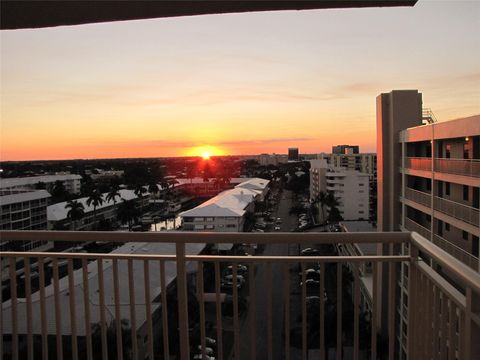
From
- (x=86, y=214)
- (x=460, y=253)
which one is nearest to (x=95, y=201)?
(x=86, y=214)

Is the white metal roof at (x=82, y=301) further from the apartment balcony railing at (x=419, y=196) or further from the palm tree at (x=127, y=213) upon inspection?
the palm tree at (x=127, y=213)

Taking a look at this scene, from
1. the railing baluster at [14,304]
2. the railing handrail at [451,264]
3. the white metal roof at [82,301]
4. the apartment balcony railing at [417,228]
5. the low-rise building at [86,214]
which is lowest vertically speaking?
the low-rise building at [86,214]

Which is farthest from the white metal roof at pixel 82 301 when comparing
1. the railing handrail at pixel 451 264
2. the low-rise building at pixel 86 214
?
the low-rise building at pixel 86 214

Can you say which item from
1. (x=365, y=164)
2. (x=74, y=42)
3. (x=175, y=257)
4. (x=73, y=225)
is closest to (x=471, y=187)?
(x=74, y=42)

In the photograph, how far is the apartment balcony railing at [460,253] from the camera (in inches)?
358

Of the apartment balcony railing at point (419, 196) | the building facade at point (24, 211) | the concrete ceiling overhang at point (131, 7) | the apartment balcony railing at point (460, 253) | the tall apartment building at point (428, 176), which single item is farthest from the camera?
the building facade at point (24, 211)

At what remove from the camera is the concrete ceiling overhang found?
1605 millimetres

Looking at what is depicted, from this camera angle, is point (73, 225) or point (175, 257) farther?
point (73, 225)

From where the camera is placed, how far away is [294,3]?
5.24 ft

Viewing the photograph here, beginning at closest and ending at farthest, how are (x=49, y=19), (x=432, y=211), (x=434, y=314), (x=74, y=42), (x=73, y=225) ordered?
(x=434, y=314) → (x=49, y=19) → (x=74, y=42) → (x=432, y=211) → (x=73, y=225)

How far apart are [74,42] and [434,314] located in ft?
19.3

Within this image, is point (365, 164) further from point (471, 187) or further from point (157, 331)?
point (157, 331)

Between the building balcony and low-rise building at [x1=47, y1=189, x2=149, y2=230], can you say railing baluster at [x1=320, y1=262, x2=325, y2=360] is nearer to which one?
the building balcony

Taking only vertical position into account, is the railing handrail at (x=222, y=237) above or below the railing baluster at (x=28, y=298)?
above
